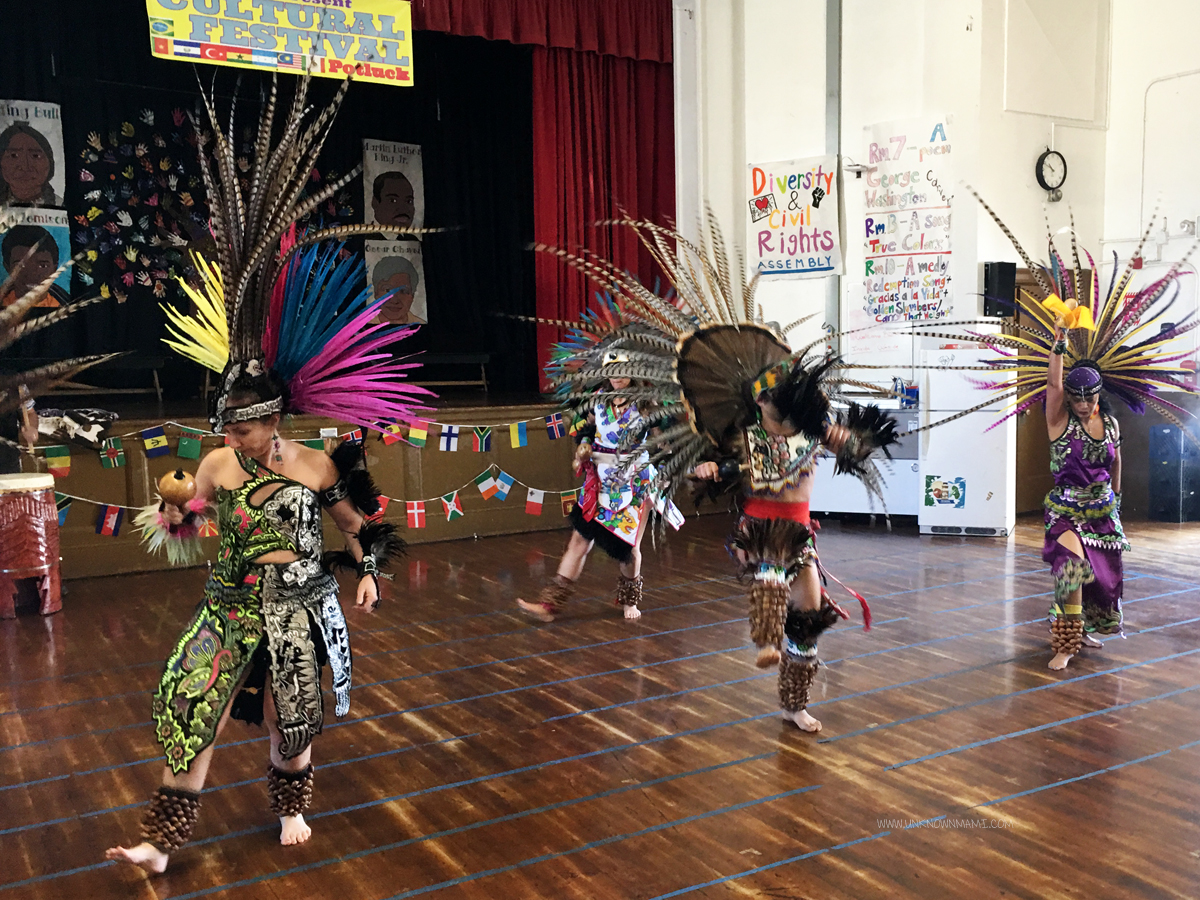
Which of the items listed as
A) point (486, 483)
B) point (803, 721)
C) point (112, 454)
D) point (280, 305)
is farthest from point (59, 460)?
point (803, 721)

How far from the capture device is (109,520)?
6.15 metres

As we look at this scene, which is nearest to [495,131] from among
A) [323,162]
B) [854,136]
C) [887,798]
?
[323,162]

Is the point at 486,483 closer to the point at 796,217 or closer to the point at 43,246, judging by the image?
the point at 796,217

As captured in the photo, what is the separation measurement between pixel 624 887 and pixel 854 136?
20.0 ft

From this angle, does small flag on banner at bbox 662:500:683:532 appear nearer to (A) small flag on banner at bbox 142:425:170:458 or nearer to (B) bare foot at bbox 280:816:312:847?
(B) bare foot at bbox 280:816:312:847

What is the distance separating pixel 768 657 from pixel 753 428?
710mm

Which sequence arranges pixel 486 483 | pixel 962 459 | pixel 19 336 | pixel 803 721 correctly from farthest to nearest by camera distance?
1. pixel 486 483
2. pixel 962 459
3. pixel 803 721
4. pixel 19 336

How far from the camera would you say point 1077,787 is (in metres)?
3.09

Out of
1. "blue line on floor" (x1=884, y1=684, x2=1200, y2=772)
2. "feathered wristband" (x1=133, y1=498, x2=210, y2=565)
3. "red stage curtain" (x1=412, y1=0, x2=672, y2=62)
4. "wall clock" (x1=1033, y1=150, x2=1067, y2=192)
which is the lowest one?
→ "blue line on floor" (x1=884, y1=684, x2=1200, y2=772)

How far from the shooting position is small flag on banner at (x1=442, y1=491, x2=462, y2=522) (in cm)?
723

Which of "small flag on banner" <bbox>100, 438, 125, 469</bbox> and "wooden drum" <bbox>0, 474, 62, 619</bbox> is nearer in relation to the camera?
"wooden drum" <bbox>0, 474, 62, 619</bbox>

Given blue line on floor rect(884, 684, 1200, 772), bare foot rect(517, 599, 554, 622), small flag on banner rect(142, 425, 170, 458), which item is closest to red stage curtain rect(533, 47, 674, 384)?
small flag on banner rect(142, 425, 170, 458)

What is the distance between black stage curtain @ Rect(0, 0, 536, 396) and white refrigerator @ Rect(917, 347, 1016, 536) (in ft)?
10.3

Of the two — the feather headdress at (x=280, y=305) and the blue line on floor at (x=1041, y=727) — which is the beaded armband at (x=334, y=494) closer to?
the feather headdress at (x=280, y=305)
